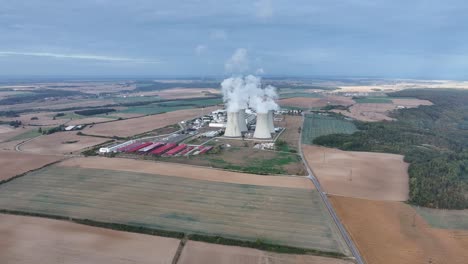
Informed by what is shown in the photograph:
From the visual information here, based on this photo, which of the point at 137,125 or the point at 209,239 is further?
the point at 137,125

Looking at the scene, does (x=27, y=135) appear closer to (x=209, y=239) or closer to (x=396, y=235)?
(x=209, y=239)

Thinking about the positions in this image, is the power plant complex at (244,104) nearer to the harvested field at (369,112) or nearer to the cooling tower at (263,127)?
the cooling tower at (263,127)

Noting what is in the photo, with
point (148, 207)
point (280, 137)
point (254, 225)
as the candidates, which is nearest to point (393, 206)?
point (254, 225)

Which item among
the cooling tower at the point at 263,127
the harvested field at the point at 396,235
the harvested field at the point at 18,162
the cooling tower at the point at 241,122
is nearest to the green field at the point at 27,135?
the harvested field at the point at 18,162

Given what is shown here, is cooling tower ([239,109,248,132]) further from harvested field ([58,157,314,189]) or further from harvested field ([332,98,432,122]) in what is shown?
harvested field ([332,98,432,122])

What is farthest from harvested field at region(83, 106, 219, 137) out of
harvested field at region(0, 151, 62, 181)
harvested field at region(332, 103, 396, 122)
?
harvested field at region(332, 103, 396, 122)

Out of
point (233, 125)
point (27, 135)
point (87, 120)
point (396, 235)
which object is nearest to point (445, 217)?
point (396, 235)
